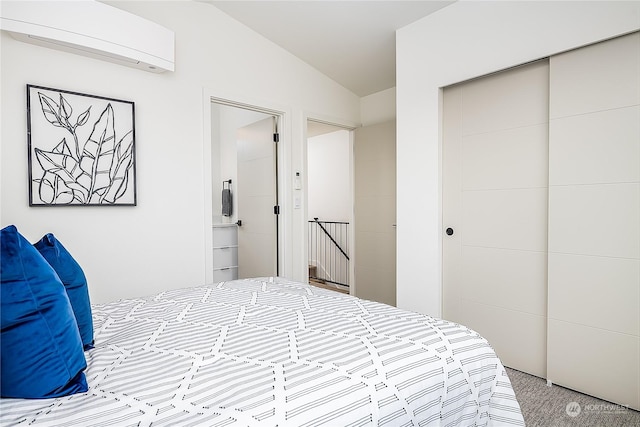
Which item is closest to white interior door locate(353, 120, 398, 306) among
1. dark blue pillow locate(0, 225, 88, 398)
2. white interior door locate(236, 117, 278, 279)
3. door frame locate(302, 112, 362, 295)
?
door frame locate(302, 112, 362, 295)

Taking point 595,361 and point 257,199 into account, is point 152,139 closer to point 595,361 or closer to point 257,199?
point 257,199

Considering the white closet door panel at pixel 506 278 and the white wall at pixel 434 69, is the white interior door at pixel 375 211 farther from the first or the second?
the white closet door panel at pixel 506 278

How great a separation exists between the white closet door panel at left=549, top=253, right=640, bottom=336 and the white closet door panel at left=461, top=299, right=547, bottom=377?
22 cm

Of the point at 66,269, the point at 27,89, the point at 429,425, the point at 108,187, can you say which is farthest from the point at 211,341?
the point at 27,89

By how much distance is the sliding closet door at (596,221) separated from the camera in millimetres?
1917

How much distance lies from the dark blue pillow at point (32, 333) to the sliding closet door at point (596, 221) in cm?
248

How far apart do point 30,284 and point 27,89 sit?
1.94 meters

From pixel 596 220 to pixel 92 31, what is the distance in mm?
3295

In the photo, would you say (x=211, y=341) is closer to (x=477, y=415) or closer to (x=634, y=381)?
(x=477, y=415)

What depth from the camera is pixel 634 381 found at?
192cm

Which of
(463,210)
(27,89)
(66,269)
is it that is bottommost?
(66,269)

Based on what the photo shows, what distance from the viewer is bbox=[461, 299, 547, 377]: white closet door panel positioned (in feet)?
7.72

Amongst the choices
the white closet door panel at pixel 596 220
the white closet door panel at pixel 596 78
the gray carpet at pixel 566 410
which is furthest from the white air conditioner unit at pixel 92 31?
the gray carpet at pixel 566 410

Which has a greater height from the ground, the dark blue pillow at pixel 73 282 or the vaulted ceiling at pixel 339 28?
the vaulted ceiling at pixel 339 28
